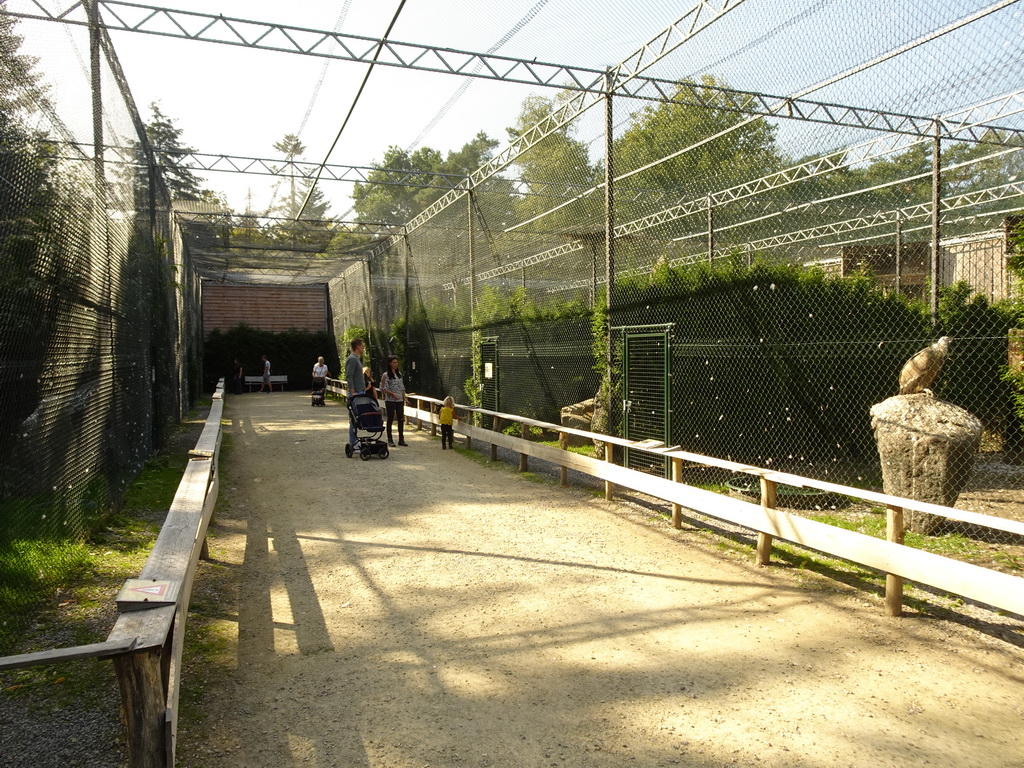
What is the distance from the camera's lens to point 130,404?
8.54 meters

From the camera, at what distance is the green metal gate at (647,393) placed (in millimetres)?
8383

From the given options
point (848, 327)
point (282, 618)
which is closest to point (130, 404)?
point (282, 618)

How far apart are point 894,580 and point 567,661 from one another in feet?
7.46

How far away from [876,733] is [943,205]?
15.7m

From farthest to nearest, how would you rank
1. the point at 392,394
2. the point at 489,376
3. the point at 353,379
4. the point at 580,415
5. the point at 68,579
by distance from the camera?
the point at 489,376, the point at 392,394, the point at 580,415, the point at 353,379, the point at 68,579

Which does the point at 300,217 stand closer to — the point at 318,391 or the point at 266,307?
the point at 318,391

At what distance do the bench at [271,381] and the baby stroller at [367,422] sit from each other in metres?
22.5

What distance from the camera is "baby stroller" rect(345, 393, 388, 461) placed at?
36.0ft

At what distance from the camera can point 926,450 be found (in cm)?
660

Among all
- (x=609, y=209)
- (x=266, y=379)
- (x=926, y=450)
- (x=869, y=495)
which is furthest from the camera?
(x=266, y=379)

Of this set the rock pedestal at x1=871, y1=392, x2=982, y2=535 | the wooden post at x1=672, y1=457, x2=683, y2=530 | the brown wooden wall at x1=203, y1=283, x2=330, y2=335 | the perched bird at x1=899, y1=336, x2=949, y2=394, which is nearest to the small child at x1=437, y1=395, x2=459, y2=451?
the wooden post at x1=672, y1=457, x2=683, y2=530

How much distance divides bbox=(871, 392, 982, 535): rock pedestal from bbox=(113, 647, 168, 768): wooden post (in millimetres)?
6467

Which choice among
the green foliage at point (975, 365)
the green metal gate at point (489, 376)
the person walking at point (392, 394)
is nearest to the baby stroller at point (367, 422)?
the person walking at point (392, 394)

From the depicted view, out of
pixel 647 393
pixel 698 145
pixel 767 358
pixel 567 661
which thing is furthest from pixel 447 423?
pixel 567 661
